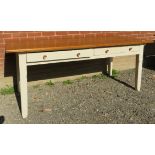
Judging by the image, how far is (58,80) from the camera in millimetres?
5551

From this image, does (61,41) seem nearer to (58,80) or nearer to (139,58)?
(58,80)

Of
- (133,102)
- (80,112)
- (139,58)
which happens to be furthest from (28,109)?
(139,58)

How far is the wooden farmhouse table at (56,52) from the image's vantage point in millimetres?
4039

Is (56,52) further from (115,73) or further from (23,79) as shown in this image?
(115,73)

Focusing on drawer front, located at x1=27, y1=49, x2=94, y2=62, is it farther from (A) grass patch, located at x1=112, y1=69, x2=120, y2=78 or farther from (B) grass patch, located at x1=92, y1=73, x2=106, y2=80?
(A) grass patch, located at x1=112, y1=69, x2=120, y2=78

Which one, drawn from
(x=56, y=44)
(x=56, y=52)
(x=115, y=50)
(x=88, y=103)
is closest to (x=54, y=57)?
(x=56, y=52)

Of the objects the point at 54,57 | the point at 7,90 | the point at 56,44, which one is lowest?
the point at 7,90

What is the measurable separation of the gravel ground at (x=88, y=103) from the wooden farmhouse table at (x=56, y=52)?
0.84ft

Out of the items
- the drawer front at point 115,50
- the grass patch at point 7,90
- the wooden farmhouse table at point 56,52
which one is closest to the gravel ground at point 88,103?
the grass patch at point 7,90

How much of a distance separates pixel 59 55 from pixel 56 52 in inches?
2.4

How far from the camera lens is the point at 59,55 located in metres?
4.27

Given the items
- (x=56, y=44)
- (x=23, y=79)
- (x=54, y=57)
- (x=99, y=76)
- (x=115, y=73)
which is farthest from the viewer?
(x=115, y=73)

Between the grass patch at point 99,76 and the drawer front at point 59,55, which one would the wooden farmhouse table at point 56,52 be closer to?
the drawer front at point 59,55
